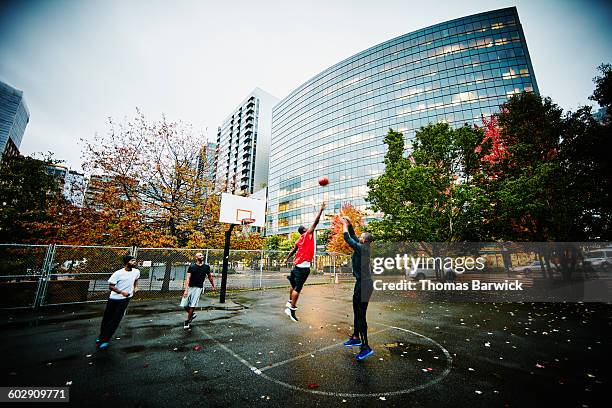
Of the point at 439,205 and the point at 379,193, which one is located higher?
the point at 379,193

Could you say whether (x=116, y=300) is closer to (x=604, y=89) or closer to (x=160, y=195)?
(x=160, y=195)

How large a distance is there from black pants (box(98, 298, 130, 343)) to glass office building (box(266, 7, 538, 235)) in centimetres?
5311

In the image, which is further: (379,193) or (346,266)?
(346,266)

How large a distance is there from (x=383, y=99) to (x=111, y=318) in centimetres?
6717

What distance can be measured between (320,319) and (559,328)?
7670 mm

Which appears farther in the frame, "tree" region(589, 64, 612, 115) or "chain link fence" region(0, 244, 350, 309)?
"tree" region(589, 64, 612, 115)

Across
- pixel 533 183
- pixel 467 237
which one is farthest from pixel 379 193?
pixel 533 183

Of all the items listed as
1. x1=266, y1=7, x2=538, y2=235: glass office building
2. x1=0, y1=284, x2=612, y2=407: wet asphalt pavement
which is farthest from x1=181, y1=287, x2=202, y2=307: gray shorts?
x1=266, y1=7, x2=538, y2=235: glass office building

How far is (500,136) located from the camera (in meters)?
18.9

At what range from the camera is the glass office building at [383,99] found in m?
50.9

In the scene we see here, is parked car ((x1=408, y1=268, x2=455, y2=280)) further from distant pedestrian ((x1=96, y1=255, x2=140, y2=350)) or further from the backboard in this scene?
distant pedestrian ((x1=96, y1=255, x2=140, y2=350))

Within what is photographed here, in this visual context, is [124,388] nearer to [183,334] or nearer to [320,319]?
[183,334]

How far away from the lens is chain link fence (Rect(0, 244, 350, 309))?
942cm

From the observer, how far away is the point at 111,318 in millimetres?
5852
